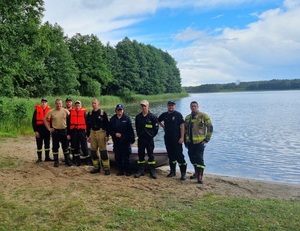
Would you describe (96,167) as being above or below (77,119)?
below

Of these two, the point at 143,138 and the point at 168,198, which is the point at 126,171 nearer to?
the point at 143,138

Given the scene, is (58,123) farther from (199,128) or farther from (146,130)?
(199,128)

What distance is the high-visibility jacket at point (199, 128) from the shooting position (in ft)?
24.7

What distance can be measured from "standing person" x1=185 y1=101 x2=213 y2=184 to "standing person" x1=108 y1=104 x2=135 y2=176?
135 centimetres

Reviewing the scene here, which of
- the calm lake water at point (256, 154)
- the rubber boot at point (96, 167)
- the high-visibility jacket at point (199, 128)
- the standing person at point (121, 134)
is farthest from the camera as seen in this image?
the calm lake water at point (256, 154)

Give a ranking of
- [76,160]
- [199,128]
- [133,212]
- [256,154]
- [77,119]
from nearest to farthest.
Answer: [133,212]
[199,128]
[77,119]
[76,160]
[256,154]

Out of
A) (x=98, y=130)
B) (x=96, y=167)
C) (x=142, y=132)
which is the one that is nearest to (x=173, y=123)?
(x=142, y=132)

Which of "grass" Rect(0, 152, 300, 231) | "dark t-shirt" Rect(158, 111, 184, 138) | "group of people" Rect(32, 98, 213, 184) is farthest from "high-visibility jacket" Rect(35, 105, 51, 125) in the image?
"dark t-shirt" Rect(158, 111, 184, 138)

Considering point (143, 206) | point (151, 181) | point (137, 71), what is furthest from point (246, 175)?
point (137, 71)

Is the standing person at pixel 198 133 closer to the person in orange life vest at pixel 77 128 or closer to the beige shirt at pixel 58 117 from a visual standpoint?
the person in orange life vest at pixel 77 128

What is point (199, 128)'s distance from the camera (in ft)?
24.7

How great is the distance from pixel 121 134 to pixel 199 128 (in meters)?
1.83

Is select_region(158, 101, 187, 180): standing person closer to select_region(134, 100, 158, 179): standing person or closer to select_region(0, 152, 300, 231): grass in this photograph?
select_region(134, 100, 158, 179): standing person

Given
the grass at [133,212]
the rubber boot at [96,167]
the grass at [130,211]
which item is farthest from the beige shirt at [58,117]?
the grass at [133,212]
